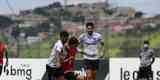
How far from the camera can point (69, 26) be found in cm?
2102

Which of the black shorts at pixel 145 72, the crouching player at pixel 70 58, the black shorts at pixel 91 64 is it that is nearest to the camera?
the crouching player at pixel 70 58

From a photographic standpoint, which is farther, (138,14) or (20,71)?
(138,14)

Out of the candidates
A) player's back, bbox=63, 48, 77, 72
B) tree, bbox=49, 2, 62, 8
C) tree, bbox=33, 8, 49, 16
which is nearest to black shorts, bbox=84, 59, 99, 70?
player's back, bbox=63, 48, 77, 72

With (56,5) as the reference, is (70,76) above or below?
below

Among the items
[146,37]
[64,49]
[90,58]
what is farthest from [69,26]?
[64,49]

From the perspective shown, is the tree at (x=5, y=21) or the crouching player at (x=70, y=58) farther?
the tree at (x=5, y=21)

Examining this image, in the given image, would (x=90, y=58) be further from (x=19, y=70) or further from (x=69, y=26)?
(x=69, y=26)

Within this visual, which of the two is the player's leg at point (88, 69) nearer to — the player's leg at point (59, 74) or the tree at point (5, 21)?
the player's leg at point (59, 74)

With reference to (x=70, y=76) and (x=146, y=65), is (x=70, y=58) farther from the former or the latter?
(x=146, y=65)

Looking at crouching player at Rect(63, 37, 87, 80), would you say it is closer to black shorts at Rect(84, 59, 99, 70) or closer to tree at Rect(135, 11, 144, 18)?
black shorts at Rect(84, 59, 99, 70)

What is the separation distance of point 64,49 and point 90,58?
5.55ft

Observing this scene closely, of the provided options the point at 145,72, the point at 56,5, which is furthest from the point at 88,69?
the point at 56,5

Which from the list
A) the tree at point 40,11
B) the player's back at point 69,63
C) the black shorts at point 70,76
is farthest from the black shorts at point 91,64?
the tree at point 40,11

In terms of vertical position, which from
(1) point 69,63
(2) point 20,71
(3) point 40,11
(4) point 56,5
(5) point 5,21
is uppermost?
(4) point 56,5
